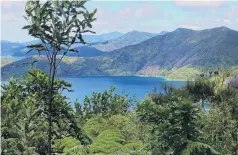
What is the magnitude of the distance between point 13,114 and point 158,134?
10513 mm

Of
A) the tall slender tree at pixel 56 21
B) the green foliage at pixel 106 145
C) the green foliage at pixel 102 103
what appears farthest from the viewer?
the green foliage at pixel 102 103

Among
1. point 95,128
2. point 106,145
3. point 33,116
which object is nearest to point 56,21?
point 33,116

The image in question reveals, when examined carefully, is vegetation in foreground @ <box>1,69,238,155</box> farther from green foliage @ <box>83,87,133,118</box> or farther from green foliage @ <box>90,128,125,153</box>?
green foliage @ <box>83,87,133,118</box>

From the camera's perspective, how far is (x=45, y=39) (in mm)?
13594

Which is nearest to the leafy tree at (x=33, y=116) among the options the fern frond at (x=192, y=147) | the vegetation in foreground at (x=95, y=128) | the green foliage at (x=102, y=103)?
the vegetation in foreground at (x=95, y=128)

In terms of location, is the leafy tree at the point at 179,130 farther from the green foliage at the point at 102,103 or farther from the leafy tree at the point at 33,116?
the green foliage at the point at 102,103

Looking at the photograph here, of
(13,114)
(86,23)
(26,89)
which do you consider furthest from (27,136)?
(26,89)

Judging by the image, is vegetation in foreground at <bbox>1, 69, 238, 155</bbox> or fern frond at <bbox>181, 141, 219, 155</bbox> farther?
fern frond at <bbox>181, 141, 219, 155</bbox>

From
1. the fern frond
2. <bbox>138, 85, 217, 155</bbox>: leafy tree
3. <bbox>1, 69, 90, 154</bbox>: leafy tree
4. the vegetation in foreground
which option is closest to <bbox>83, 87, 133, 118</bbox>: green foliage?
the vegetation in foreground

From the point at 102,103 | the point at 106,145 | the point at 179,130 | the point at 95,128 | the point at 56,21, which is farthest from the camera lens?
the point at 102,103

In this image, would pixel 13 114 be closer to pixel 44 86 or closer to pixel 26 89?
pixel 44 86

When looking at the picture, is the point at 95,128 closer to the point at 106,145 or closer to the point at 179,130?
the point at 106,145

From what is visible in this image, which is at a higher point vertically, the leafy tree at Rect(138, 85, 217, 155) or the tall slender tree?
the tall slender tree

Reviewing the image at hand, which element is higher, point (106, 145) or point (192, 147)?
point (192, 147)
